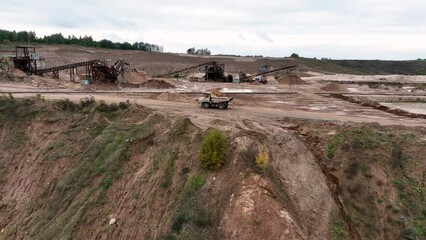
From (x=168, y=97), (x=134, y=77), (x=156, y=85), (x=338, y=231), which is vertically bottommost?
(x=338, y=231)

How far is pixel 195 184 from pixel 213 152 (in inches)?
75.4

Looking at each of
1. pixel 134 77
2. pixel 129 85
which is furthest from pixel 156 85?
pixel 134 77

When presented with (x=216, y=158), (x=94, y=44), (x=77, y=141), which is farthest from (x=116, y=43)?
(x=216, y=158)

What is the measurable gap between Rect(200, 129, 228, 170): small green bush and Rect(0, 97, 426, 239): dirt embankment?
392mm

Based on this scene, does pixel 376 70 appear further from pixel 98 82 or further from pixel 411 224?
pixel 411 224

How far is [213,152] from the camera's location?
2011 centimetres

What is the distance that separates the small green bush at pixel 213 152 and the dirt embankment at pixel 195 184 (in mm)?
392

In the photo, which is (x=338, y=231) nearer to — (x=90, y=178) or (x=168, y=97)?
(x=90, y=178)

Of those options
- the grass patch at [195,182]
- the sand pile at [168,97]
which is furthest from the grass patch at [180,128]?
the sand pile at [168,97]

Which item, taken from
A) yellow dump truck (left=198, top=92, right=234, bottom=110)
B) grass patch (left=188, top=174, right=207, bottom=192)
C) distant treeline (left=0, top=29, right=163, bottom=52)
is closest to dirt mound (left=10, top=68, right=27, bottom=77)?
yellow dump truck (left=198, top=92, right=234, bottom=110)

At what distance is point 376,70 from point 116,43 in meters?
98.7

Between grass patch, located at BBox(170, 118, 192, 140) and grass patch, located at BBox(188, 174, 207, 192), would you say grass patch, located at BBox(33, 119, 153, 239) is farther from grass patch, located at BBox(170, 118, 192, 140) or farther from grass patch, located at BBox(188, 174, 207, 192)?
grass patch, located at BBox(188, 174, 207, 192)

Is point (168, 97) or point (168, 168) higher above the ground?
point (168, 97)

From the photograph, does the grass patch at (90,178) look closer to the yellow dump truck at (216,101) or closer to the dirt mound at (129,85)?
the yellow dump truck at (216,101)
